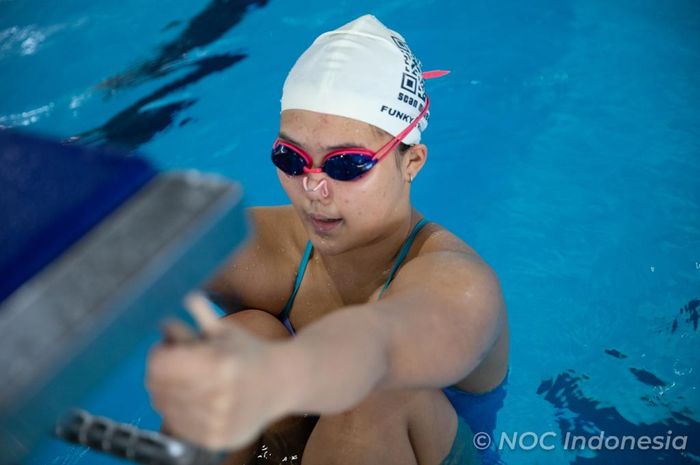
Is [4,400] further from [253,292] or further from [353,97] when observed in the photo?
→ [253,292]

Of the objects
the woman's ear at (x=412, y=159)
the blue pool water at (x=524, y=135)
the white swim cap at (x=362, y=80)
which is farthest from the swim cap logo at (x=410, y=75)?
the blue pool water at (x=524, y=135)

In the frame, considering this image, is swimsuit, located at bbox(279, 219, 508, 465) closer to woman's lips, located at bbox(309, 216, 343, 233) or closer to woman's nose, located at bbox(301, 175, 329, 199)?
woman's lips, located at bbox(309, 216, 343, 233)

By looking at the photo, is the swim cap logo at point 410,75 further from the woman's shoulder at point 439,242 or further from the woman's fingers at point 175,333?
the woman's fingers at point 175,333

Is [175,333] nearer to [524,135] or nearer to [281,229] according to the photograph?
[281,229]

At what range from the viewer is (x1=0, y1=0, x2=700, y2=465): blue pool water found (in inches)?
142

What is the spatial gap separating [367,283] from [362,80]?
73 centimetres

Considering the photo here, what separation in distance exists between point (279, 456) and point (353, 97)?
126 cm

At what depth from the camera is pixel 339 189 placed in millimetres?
2299

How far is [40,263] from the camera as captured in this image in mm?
925

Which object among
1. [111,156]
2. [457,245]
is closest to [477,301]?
[457,245]
